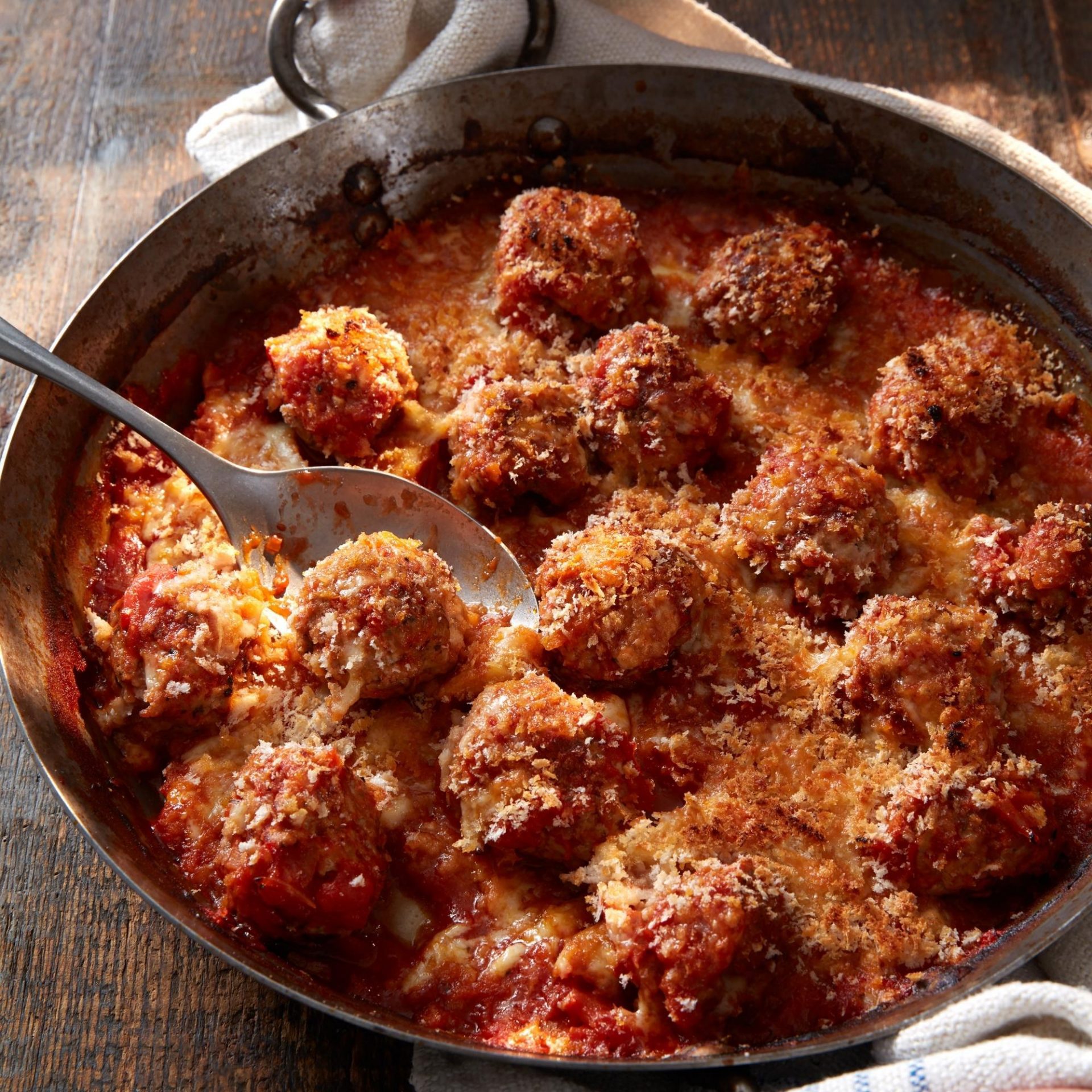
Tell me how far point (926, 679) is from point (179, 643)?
2112 millimetres

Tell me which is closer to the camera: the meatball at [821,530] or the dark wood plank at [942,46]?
the meatball at [821,530]

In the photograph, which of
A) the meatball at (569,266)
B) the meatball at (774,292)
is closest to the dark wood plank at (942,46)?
the meatball at (774,292)

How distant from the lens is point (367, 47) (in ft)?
15.2

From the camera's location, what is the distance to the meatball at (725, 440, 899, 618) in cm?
354

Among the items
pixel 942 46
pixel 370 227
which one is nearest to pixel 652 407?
pixel 370 227

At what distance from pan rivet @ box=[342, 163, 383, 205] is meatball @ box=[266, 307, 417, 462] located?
0.70 m

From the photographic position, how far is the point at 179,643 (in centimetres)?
329

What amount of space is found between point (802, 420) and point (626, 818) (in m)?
1.58

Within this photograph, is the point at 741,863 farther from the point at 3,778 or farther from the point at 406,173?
the point at 406,173

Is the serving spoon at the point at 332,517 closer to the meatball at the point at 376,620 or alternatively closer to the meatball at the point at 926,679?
the meatball at the point at 376,620

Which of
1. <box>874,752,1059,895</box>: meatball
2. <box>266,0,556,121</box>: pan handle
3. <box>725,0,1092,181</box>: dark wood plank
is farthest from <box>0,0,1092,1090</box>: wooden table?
<box>874,752,1059,895</box>: meatball

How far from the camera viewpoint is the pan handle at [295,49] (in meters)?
4.40

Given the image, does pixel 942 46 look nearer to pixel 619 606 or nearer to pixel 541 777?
pixel 619 606

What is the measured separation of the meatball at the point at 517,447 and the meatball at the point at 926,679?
1060mm
